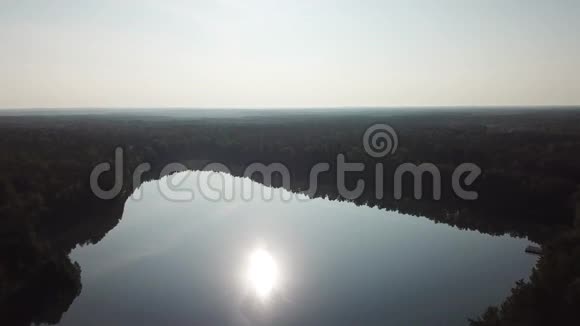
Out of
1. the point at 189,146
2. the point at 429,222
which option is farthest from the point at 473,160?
A: the point at 189,146

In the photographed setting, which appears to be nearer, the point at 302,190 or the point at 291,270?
the point at 291,270

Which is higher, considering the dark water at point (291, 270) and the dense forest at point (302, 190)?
the dense forest at point (302, 190)

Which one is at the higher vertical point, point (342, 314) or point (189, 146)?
point (189, 146)

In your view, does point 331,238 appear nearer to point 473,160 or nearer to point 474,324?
point 474,324

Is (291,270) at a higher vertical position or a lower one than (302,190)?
lower

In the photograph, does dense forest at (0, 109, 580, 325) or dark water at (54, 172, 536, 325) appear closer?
dense forest at (0, 109, 580, 325)
